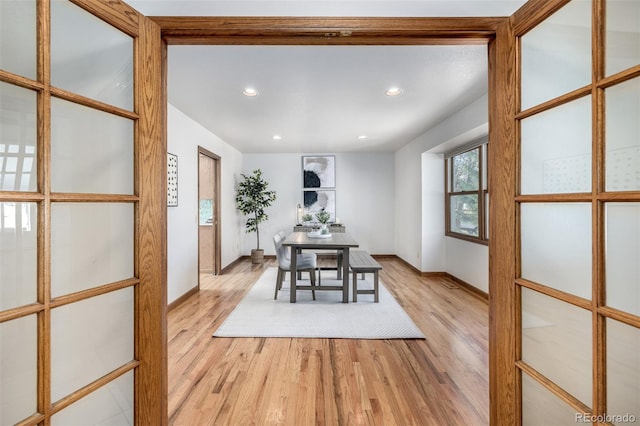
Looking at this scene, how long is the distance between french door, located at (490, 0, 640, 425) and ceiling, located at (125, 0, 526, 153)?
40 cm

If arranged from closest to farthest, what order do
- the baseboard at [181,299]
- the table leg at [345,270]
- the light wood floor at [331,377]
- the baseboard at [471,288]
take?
1. the light wood floor at [331,377]
2. the baseboard at [181,299]
3. the table leg at [345,270]
4. the baseboard at [471,288]

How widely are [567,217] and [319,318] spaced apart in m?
2.61

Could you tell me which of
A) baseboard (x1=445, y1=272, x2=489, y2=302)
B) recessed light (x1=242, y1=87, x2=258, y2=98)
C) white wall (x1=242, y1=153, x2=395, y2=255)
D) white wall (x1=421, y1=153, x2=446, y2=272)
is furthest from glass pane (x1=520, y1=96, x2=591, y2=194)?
white wall (x1=242, y1=153, x2=395, y2=255)

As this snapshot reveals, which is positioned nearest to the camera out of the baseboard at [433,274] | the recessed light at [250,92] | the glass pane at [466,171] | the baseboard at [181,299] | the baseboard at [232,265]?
the recessed light at [250,92]

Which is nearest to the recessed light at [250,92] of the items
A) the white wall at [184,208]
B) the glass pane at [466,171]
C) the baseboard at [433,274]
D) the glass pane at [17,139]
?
the white wall at [184,208]

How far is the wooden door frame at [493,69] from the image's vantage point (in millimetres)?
1281

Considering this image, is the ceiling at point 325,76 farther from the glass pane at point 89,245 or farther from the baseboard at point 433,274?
the baseboard at point 433,274

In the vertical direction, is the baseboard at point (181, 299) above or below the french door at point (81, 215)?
below

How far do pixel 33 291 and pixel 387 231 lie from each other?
654 centimetres

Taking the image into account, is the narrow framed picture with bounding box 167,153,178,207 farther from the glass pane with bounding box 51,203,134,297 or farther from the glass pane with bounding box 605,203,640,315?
the glass pane with bounding box 605,203,640,315

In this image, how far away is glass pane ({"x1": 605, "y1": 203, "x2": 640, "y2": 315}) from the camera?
836 mm

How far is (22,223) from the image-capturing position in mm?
929

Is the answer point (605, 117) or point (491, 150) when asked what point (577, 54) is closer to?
point (605, 117)

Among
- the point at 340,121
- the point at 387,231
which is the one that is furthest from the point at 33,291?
the point at 387,231
